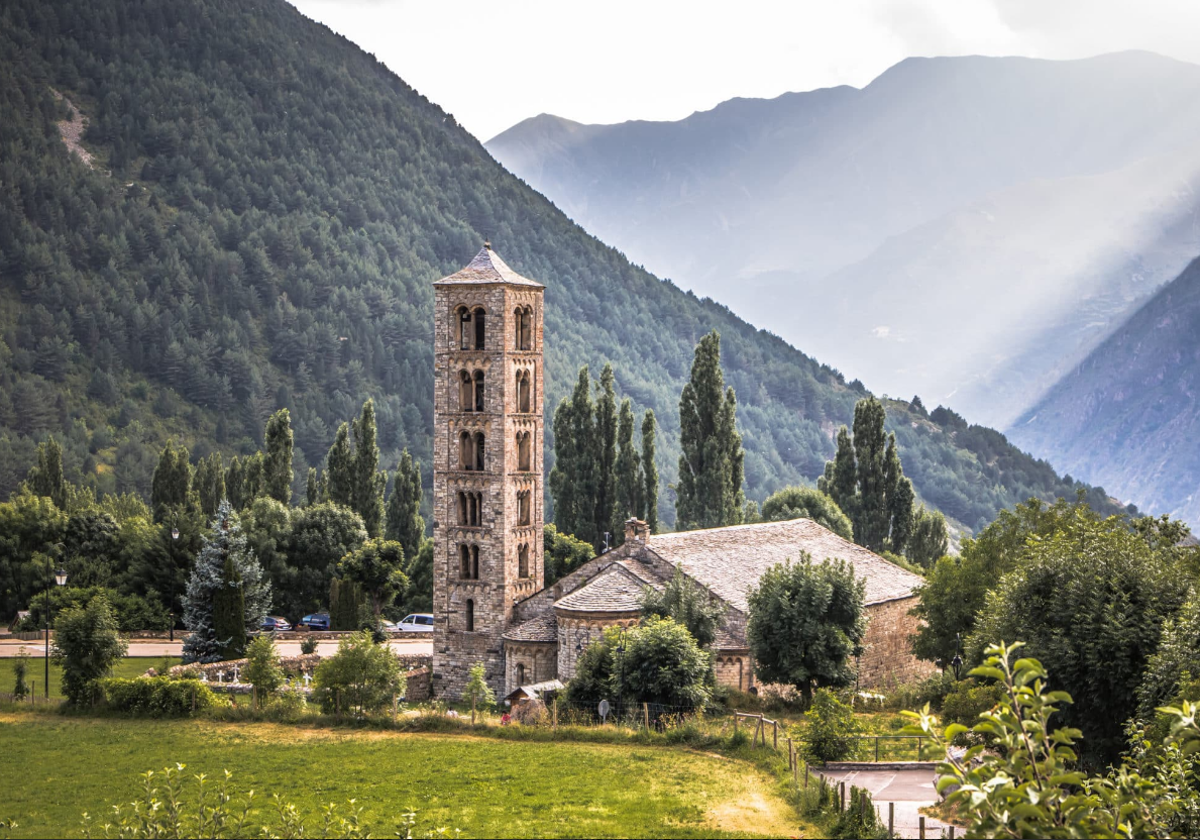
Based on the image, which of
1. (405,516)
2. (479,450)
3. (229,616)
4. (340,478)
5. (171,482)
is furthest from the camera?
(171,482)

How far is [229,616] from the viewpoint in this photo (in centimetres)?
5522

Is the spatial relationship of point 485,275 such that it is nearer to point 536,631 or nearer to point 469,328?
point 469,328

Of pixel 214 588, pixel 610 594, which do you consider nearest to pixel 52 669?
pixel 214 588

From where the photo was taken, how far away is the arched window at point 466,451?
183 ft

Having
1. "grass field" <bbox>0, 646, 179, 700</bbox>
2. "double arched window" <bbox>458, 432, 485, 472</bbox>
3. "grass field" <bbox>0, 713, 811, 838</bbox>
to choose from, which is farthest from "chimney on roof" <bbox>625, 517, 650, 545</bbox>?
"grass field" <bbox>0, 646, 179, 700</bbox>

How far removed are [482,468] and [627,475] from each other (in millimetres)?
25044

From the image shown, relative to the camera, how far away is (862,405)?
3433 inches

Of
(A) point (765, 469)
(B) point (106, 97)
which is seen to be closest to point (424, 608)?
(A) point (765, 469)

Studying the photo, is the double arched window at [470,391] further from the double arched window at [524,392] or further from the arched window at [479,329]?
the double arched window at [524,392]

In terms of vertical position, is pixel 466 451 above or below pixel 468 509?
above

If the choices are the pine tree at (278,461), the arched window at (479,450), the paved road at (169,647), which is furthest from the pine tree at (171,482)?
the arched window at (479,450)

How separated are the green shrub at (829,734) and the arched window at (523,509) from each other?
80.5 ft

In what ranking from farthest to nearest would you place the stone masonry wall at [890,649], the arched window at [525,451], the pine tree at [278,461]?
the pine tree at [278,461] < the arched window at [525,451] < the stone masonry wall at [890,649]

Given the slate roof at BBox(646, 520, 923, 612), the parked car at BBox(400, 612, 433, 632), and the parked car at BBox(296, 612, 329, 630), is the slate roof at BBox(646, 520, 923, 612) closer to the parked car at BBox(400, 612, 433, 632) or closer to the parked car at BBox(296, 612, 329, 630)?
the parked car at BBox(400, 612, 433, 632)
